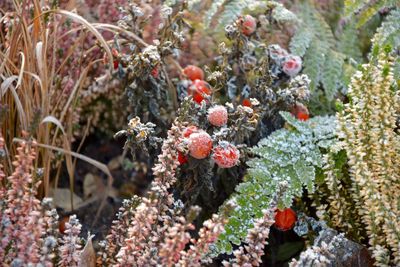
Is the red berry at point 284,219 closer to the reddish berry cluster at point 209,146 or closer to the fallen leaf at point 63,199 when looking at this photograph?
the reddish berry cluster at point 209,146

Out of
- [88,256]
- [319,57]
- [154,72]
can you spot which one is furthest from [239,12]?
[88,256]

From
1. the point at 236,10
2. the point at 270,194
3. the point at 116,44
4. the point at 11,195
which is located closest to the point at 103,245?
the point at 11,195

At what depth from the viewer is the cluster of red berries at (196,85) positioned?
1786mm

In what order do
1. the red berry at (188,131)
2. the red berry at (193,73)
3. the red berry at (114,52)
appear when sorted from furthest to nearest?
the red berry at (193,73) → the red berry at (114,52) → the red berry at (188,131)

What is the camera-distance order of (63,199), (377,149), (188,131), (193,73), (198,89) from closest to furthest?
1. (377,149)
2. (188,131)
3. (198,89)
4. (193,73)
5. (63,199)

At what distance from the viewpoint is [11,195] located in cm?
118

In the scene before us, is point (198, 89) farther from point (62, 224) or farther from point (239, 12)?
point (62, 224)

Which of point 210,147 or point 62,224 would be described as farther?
point 62,224

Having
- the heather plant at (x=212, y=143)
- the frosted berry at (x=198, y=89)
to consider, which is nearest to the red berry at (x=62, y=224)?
the heather plant at (x=212, y=143)

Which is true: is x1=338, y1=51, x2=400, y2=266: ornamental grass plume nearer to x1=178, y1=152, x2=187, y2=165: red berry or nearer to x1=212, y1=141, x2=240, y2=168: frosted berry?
x1=212, y1=141, x2=240, y2=168: frosted berry

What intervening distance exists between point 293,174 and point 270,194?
0.09 metres

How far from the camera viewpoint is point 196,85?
1.81 meters

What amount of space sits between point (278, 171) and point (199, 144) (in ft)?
0.88

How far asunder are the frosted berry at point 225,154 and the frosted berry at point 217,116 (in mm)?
75
